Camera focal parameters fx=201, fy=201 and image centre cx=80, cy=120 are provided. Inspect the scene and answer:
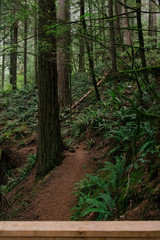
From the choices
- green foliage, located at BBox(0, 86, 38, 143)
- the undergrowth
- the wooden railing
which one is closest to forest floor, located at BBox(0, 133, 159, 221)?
the undergrowth

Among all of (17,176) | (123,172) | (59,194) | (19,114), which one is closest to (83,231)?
(123,172)

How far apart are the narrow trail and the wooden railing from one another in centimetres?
305

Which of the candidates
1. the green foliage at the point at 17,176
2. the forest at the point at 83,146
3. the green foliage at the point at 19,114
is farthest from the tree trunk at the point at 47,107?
the green foliage at the point at 19,114

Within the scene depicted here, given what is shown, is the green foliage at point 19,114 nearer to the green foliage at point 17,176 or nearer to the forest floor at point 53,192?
the green foliage at point 17,176

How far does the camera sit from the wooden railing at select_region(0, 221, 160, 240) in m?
1.26

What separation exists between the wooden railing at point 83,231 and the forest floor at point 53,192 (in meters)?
3.07

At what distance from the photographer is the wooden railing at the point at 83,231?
1.26 meters

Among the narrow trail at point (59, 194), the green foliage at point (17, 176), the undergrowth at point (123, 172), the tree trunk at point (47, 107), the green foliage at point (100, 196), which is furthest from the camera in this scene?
the green foliage at point (17, 176)

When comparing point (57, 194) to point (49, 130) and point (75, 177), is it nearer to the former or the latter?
point (75, 177)

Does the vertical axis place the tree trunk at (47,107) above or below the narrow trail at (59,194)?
above

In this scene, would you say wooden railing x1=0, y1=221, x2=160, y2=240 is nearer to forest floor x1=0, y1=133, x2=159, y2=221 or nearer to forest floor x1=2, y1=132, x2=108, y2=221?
forest floor x1=0, y1=133, x2=159, y2=221

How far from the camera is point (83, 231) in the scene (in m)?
1.28

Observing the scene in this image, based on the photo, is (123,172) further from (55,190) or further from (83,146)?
(83,146)

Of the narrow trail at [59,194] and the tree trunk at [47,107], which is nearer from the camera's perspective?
the narrow trail at [59,194]
